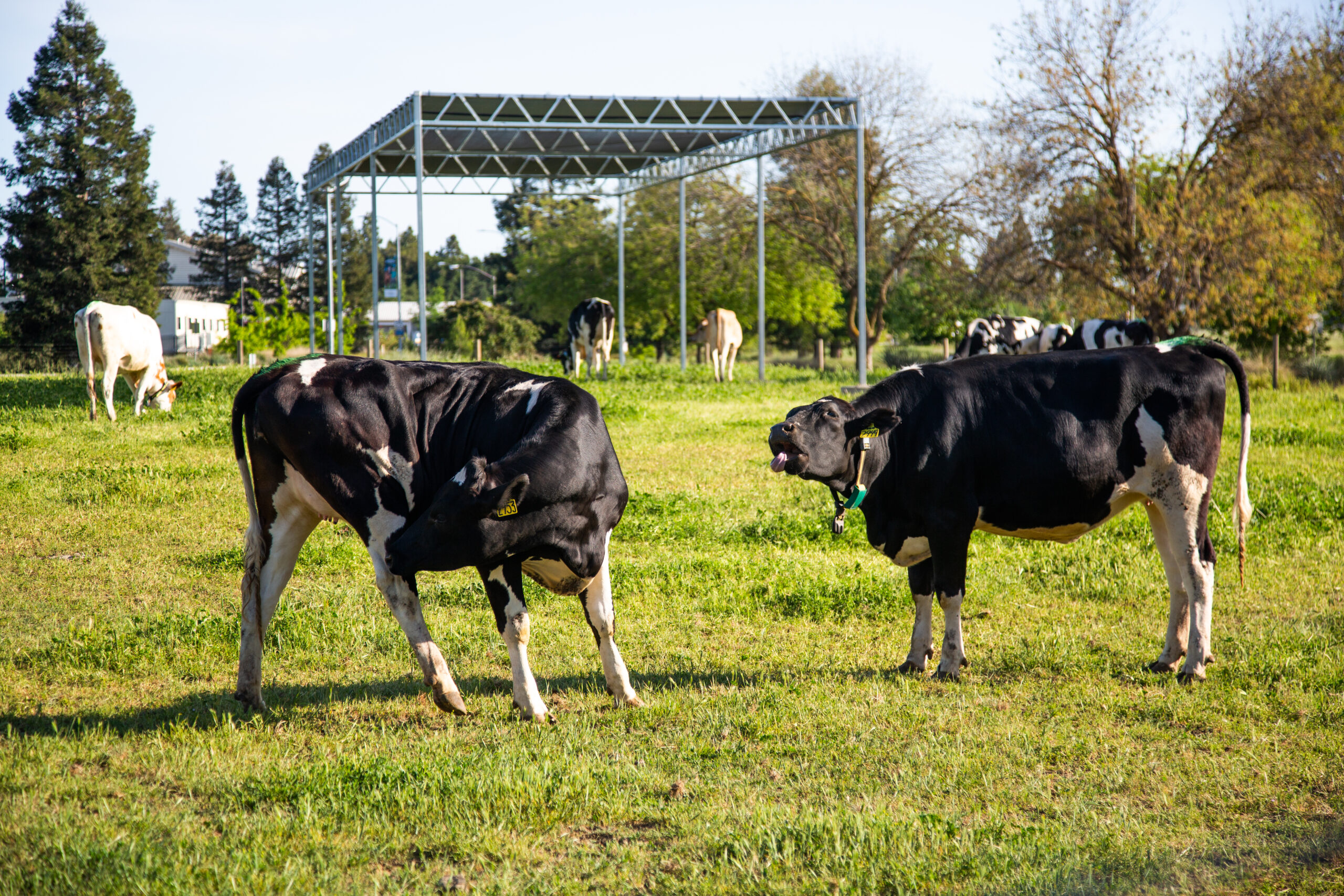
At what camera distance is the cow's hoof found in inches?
210

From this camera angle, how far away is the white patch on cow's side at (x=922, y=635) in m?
6.25

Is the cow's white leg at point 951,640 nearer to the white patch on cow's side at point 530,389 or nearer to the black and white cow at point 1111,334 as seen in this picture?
the white patch on cow's side at point 530,389

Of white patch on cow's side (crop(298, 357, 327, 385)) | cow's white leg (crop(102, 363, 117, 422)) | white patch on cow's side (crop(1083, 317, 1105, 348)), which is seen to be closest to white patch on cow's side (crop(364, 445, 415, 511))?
white patch on cow's side (crop(298, 357, 327, 385))

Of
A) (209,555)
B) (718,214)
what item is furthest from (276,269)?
(209,555)

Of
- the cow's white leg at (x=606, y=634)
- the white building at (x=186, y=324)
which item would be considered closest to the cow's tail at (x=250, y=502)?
the cow's white leg at (x=606, y=634)

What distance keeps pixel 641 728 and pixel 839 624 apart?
241 centimetres

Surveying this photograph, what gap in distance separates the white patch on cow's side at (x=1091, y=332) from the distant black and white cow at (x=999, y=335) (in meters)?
3.66

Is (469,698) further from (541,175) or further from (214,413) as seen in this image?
(541,175)

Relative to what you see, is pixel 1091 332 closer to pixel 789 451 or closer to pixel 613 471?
pixel 789 451

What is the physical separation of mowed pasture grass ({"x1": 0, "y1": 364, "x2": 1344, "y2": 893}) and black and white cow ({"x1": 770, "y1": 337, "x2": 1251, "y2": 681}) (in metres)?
0.51

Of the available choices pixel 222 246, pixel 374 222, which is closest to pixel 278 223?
pixel 222 246

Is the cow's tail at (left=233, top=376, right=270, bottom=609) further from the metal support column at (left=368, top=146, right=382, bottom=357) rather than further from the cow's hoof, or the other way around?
the metal support column at (left=368, top=146, right=382, bottom=357)

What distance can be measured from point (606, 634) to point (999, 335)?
2459 centimetres

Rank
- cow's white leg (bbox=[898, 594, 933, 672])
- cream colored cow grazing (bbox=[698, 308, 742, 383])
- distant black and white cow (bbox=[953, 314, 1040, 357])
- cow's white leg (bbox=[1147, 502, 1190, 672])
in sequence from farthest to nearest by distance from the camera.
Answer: distant black and white cow (bbox=[953, 314, 1040, 357])
cream colored cow grazing (bbox=[698, 308, 742, 383])
cow's white leg (bbox=[898, 594, 933, 672])
cow's white leg (bbox=[1147, 502, 1190, 672])
